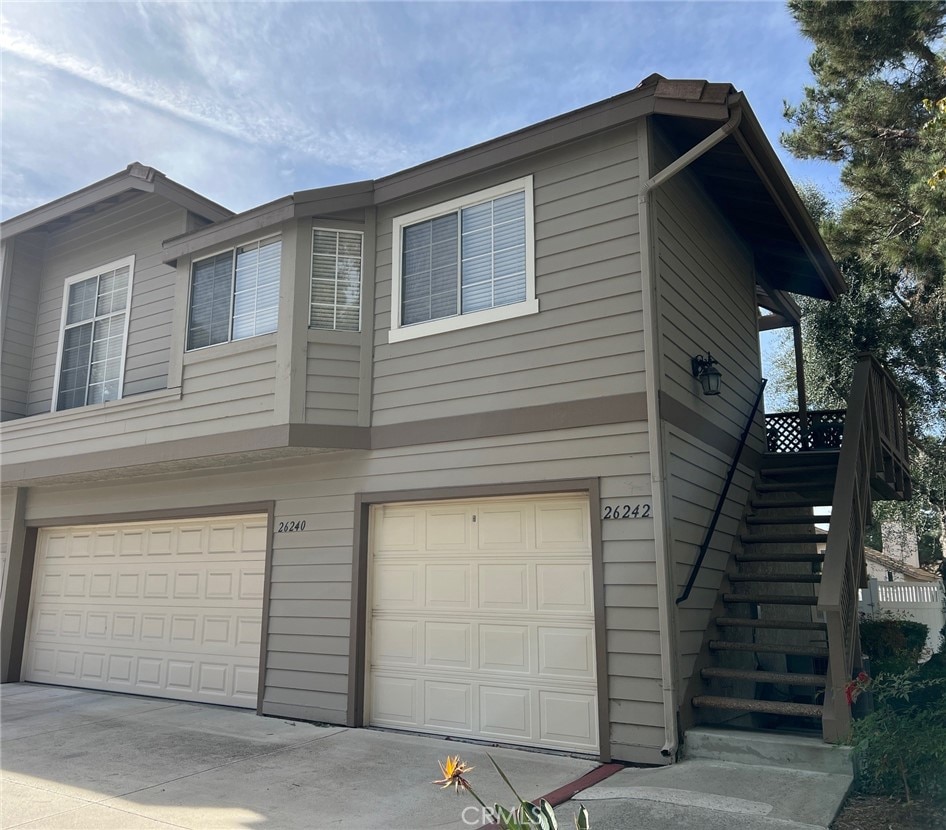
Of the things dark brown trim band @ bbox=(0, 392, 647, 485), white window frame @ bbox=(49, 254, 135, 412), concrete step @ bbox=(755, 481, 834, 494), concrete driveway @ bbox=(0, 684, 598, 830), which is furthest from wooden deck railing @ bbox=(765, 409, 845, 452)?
white window frame @ bbox=(49, 254, 135, 412)

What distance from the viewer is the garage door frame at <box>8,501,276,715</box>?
759 centimetres

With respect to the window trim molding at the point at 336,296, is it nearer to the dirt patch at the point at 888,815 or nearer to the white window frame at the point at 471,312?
the white window frame at the point at 471,312

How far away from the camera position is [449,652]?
6562mm

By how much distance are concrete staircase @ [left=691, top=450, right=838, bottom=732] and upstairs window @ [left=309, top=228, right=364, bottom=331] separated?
173 inches

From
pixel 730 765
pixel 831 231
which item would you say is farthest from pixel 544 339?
pixel 831 231

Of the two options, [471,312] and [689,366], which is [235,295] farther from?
[689,366]

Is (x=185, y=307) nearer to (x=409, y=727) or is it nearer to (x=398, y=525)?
(x=398, y=525)

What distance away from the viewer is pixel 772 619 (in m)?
7.14

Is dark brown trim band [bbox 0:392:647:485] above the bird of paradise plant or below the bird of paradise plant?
above

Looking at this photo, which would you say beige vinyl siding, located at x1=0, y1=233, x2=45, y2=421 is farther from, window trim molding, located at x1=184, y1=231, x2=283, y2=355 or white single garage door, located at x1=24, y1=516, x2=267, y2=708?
window trim molding, located at x1=184, y1=231, x2=283, y2=355

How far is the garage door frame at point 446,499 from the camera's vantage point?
5562 mm

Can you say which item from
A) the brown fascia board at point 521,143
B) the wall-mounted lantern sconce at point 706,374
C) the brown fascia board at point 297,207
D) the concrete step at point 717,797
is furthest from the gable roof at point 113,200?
the concrete step at point 717,797

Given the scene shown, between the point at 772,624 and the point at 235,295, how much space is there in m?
5.99

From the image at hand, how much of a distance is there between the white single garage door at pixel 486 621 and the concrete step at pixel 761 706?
32.2 inches
